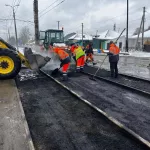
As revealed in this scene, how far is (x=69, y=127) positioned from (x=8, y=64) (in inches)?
195

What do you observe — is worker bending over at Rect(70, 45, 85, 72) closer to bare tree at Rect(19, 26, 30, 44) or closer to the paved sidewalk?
the paved sidewalk

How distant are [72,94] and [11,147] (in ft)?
10.4

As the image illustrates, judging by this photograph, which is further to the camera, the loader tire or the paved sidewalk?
the loader tire

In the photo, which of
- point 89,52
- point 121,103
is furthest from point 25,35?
point 121,103

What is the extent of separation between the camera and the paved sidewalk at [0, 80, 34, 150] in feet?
10.4

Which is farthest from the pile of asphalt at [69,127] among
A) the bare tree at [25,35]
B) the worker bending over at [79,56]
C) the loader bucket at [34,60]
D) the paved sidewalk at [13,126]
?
the bare tree at [25,35]

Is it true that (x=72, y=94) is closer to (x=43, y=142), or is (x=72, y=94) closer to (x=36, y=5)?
(x=43, y=142)

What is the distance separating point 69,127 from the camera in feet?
12.7

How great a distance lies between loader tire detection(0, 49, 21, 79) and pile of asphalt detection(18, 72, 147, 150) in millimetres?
2202

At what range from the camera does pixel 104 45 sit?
52031mm

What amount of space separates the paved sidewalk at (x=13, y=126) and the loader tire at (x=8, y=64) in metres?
2.03

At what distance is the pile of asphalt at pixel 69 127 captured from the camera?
3.23m

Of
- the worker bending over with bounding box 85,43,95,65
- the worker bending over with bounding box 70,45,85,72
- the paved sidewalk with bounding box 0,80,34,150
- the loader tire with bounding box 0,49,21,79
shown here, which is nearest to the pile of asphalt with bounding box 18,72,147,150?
the paved sidewalk with bounding box 0,80,34,150

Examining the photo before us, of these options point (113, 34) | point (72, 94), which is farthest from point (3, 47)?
point (113, 34)
